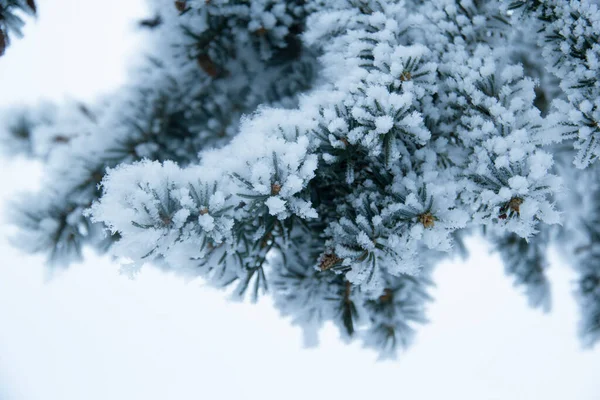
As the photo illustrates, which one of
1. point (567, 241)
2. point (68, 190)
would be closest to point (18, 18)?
point (68, 190)

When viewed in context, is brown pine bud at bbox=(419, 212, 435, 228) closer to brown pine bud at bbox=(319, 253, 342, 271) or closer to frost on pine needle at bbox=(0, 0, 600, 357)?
frost on pine needle at bbox=(0, 0, 600, 357)

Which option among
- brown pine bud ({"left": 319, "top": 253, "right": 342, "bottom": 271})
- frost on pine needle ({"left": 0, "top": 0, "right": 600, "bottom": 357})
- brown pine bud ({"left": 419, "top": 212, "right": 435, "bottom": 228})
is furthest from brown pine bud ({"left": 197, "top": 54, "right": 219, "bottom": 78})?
brown pine bud ({"left": 419, "top": 212, "right": 435, "bottom": 228})

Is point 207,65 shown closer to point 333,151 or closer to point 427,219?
point 333,151

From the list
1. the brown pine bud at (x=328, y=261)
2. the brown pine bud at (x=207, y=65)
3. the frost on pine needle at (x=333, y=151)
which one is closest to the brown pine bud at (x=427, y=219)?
the frost on pine needle at (x=333, y=151)

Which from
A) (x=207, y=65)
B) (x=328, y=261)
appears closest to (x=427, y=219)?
(x=328, y=261)

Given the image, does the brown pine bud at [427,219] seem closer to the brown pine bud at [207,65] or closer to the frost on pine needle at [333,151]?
the frost on pine needle at [333,151]

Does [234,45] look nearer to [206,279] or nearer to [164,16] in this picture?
[164,16]

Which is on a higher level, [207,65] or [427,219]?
[207,65]
